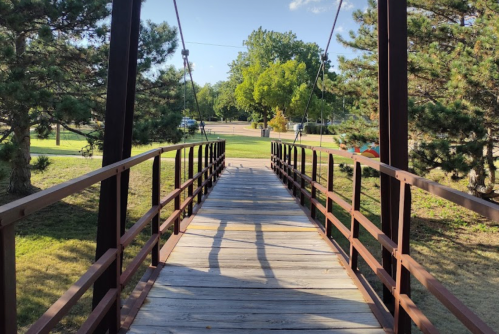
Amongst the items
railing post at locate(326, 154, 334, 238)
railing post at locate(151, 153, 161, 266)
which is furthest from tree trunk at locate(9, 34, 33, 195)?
railing post at locate(326, 154, 334, 238)

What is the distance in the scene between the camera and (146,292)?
9.25ft

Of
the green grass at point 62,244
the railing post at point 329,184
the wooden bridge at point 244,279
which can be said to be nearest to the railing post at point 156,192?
the wooden bridge at point 244,279

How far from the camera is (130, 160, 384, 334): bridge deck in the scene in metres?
2.46

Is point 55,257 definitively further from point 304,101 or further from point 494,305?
point 304,101

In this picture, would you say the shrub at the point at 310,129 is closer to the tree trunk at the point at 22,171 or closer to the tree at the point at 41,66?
the tree at the point at 41,66

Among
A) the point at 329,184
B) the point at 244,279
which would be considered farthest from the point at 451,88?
the point at 244,279

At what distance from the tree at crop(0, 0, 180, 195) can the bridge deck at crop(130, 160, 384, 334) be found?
489cm

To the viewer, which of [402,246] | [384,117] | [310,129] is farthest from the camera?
[310,129]

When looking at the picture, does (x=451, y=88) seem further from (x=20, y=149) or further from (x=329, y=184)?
(x=20, y=149)

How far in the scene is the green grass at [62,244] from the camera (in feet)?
18.9

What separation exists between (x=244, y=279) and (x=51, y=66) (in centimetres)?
704

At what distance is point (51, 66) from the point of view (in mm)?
8266

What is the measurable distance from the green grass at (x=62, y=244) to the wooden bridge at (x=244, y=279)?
8.34 ft

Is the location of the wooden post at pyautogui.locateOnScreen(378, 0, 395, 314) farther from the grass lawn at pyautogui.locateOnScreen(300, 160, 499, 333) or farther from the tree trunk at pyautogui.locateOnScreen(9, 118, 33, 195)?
the tree trunk at pyautogui.locateOnScreen(9, 118, 33, 195)
